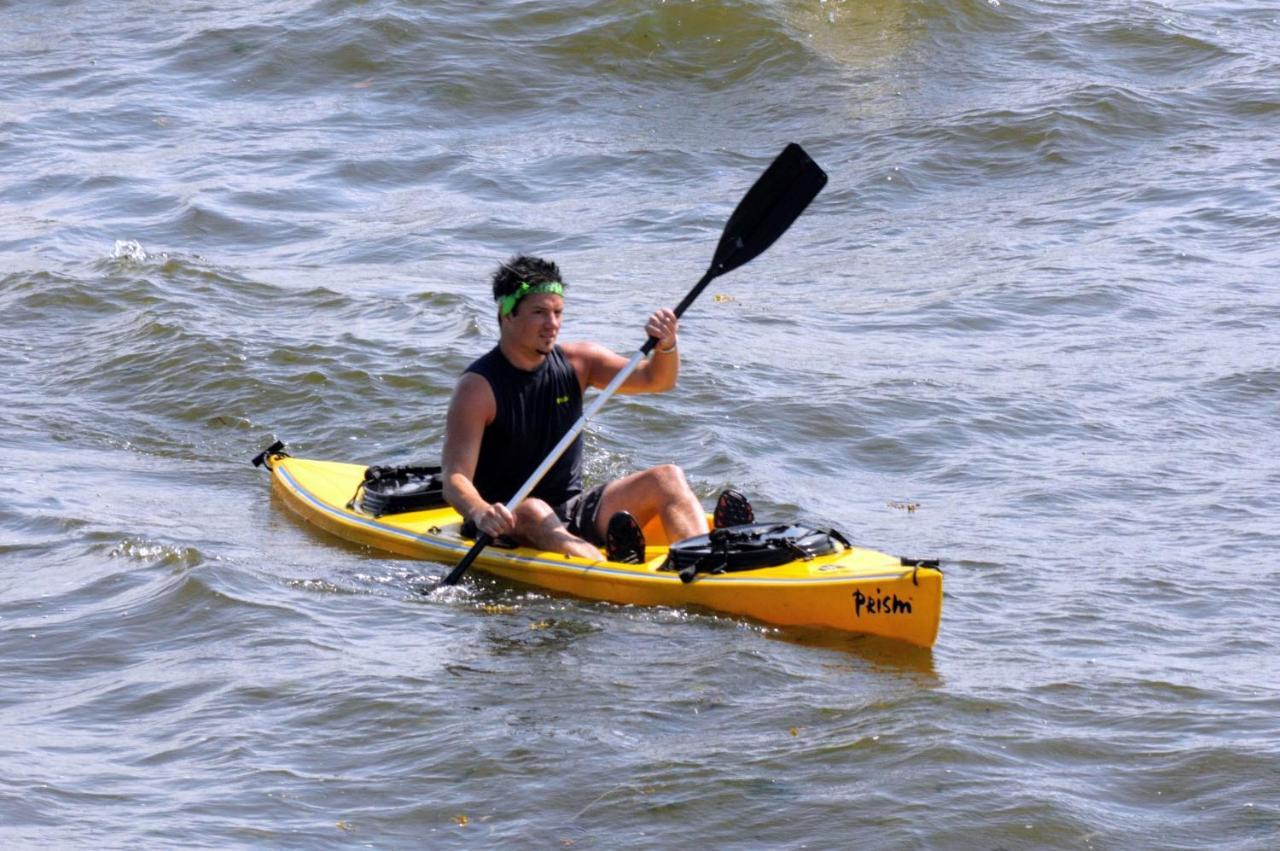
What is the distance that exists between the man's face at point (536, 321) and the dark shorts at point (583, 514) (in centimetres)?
60

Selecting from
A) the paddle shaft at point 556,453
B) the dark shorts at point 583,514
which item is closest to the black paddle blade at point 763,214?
the paddle shaft at point 556,453

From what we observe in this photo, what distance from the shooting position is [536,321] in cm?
599

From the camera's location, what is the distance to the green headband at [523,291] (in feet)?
19.5

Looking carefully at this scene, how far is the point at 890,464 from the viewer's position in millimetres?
7867

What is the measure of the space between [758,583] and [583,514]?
0.90m

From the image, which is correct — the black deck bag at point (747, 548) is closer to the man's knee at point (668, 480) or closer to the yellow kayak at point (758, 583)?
the yellow kayak at point (758, 583)

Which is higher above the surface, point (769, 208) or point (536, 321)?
point (769, 208)

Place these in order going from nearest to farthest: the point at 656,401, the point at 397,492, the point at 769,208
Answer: the point at 769,208, the point at 397,492, the point at 656,401

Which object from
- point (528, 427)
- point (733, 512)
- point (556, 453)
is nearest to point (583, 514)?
point (556, 453)

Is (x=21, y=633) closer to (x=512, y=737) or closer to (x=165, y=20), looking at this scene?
(x=512, y=737)

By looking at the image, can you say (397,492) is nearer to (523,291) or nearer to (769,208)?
(523,291)

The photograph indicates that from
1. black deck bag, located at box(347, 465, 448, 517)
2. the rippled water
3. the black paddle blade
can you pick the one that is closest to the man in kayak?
the rippled water

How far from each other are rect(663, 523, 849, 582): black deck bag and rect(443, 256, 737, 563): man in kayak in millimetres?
220

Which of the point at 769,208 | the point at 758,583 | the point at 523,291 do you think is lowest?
the point at 758,583
